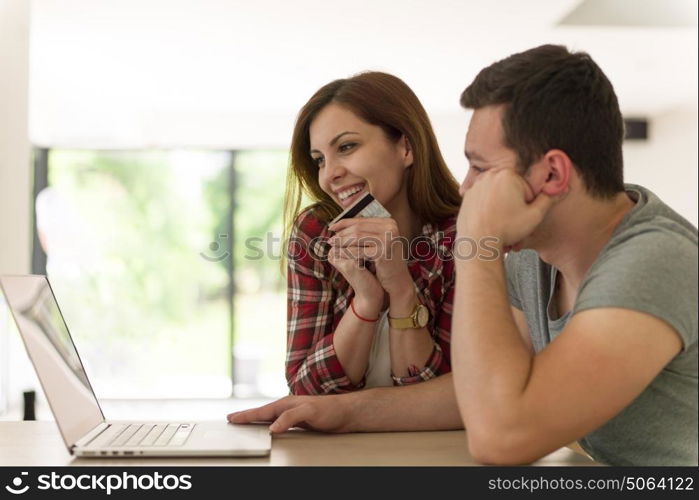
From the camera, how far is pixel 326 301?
181 centimetres

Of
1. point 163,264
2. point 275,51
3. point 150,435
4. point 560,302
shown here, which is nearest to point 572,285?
point 560,302

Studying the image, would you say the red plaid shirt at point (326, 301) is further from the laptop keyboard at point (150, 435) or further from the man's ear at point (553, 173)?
the man's ear at point (553, 173)

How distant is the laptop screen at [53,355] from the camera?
3.87 ft

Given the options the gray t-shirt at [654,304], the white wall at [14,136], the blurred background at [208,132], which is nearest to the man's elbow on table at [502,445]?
the gray t-shirt at [654,304]

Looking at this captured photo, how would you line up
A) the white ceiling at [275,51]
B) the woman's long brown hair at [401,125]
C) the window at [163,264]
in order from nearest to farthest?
the woman's long brown hair at [401,125], the white ceiling at [275,51], the window at [163,264]

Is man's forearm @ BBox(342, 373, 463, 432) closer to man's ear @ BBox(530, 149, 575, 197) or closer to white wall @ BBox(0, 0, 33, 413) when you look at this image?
man's ear @ BBox(530, 149, 575, 197)

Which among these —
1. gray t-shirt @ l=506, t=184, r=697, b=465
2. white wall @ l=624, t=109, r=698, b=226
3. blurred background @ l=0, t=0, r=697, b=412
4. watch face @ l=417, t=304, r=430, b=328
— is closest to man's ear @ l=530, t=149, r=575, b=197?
gray t-shirt @ l=506, t=184, r=697, b=465

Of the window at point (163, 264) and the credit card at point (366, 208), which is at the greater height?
the credit card at point (366, 208)

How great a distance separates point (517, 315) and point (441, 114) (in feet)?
21.5

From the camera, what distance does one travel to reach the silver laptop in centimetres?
116

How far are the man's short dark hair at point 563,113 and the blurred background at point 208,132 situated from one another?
10.2 ft

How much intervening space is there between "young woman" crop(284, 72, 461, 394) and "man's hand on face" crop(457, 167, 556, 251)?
41 centimetres

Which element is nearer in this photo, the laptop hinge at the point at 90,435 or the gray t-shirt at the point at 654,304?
the gray t-shirt at the point at 654,304

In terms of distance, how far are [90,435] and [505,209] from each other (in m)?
0.74
